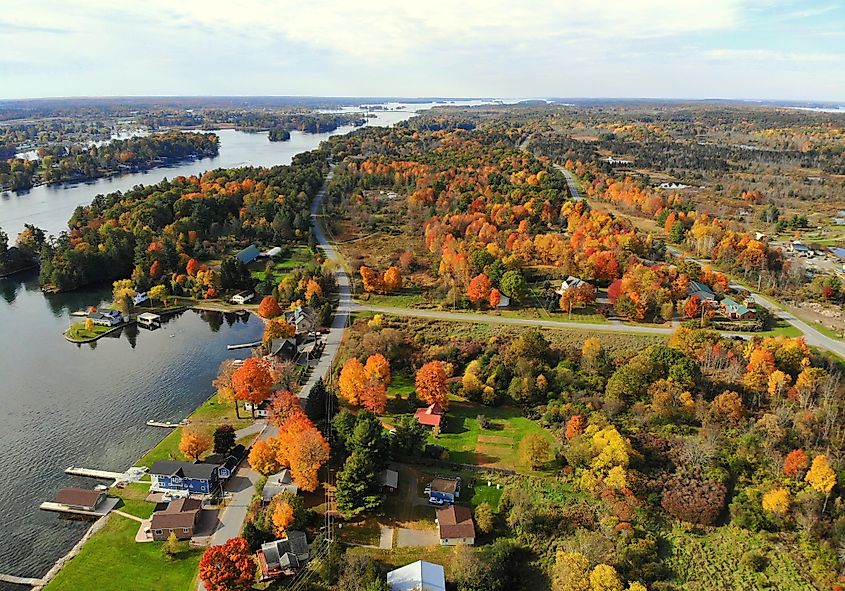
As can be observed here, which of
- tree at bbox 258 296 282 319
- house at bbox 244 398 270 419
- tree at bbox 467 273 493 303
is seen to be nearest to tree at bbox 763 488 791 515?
tree at bbox 467 273 493 303

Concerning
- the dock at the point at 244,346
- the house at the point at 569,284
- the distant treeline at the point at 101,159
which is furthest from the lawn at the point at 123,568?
the distant treeline at the point at 101,159

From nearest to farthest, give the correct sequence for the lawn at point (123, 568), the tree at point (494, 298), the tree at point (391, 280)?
the lawn at point (123, 568) → the tree at point (494, 298) → the tree at point (391, 280)

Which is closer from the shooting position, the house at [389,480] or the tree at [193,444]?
the house at [389,480]

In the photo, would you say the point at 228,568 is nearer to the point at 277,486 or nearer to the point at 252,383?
the point at 277,486

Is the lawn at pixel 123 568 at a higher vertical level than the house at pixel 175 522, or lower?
lower

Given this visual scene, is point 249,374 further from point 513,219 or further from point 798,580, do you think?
point 513,219

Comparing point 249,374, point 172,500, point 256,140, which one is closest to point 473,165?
point 249,374

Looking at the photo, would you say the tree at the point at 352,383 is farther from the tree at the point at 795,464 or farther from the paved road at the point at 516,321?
the tree at the point at 795,464

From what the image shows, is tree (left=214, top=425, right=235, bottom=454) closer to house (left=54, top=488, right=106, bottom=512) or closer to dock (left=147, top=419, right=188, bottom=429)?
dock (left=147, top=419, right=188, bottom=429)
